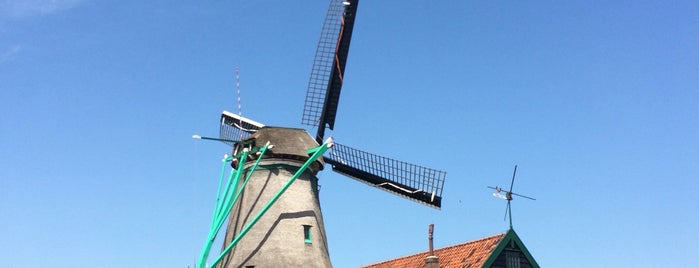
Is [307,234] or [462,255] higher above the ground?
[307,234]

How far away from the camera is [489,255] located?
25672 millimetres

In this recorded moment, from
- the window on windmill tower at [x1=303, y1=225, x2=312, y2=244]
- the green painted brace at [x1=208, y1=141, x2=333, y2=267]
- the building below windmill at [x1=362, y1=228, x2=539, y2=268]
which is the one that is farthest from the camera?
the building below windmill at [x1=362, y1=228, x2=539, y2=268]

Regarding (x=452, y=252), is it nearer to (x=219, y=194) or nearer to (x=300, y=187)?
(x=300, y=187)

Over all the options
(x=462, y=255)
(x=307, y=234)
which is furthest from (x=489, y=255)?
(x=307, y=234)

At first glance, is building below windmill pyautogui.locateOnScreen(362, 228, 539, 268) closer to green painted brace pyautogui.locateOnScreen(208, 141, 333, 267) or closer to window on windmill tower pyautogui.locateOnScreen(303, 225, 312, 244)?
window on windmill tower pyautogui.locateOnScreen(303, 225, 312, 244)

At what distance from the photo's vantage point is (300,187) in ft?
84.3

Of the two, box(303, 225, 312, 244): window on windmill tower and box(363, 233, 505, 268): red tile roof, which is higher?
box(303, 225, 312, 244): window on windmill tower

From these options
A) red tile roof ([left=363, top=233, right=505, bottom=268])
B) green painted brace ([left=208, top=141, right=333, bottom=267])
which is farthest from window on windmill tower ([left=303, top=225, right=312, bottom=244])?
red tile roof ([left=363, top=233, right=505, bottom=268])

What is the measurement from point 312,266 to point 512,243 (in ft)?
23.1

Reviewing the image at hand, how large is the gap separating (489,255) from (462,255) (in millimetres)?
1981

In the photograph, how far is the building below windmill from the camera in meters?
25.9

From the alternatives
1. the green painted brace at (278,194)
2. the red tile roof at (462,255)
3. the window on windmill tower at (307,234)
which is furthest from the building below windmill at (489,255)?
the green painted brace at (278,194)

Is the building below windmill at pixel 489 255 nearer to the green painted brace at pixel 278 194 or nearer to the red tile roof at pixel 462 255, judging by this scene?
the red tile roof at pixel 462 255

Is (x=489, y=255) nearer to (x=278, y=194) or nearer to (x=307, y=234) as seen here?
(x=307, y=234)
